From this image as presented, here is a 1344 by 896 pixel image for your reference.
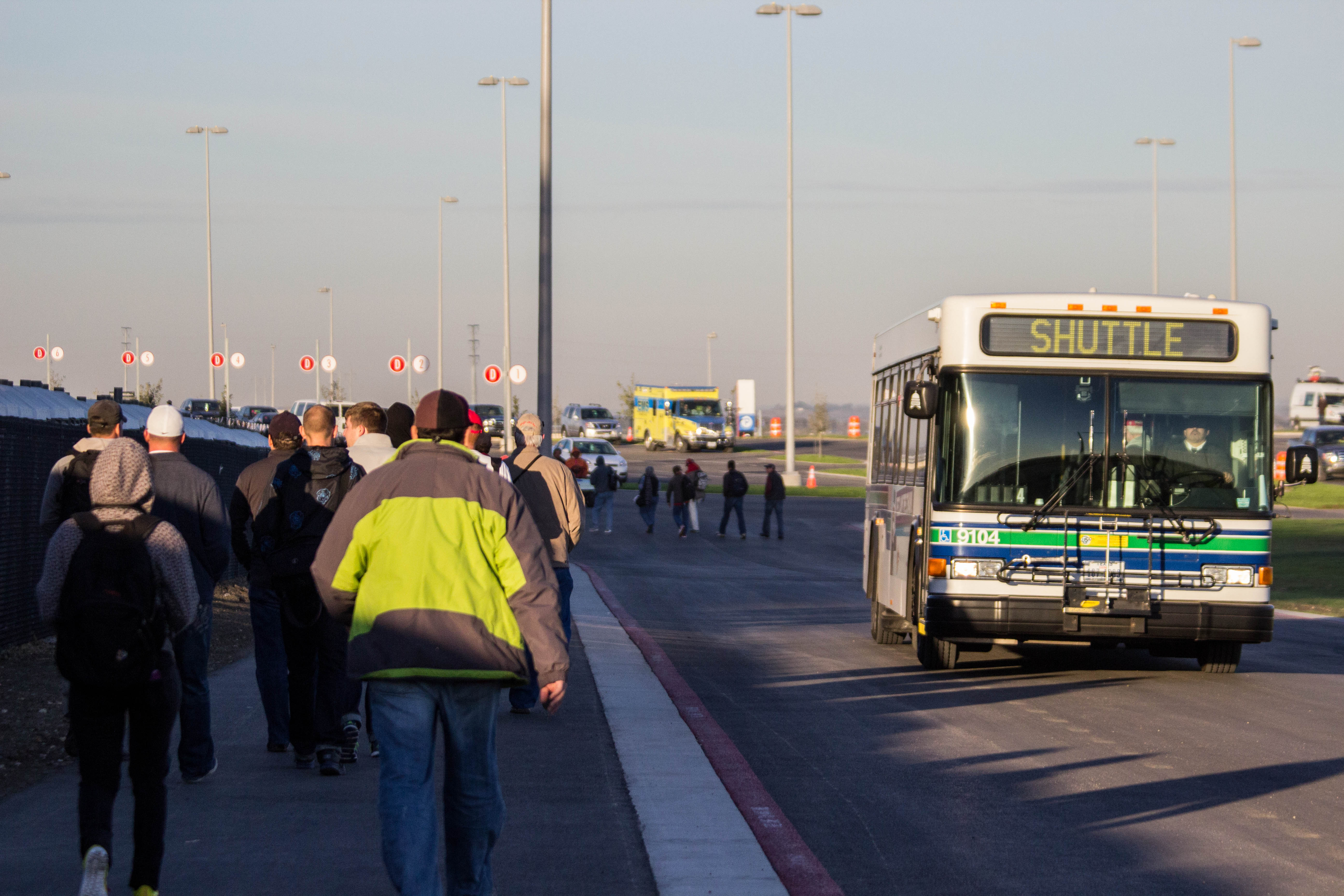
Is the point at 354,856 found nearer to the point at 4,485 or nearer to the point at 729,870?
the point at 729,870

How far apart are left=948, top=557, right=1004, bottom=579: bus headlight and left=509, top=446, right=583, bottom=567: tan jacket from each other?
333 centimetres

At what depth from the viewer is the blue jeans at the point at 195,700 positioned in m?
7.04

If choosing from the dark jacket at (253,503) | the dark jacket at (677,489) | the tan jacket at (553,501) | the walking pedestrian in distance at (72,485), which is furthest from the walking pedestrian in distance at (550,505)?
the dark jacket at (677,489)

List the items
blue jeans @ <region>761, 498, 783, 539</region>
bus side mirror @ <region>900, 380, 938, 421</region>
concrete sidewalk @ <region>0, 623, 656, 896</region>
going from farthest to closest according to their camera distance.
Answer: blue jeans @ <region>761, 498, 783, 539</region> → bus side mirror @ <region>900, 380, 938, 421</region> → concrete sidewalk @ <region>0, 623, 656, 896</region>

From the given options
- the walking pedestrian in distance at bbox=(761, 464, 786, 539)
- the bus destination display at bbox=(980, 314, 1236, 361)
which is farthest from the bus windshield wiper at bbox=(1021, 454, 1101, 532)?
the walking pedestrian in distance at bbox=(761, 464, 786, 539)

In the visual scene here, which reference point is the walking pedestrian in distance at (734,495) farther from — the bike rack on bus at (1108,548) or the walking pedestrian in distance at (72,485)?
the walking pedestrian in distance at (72,485)

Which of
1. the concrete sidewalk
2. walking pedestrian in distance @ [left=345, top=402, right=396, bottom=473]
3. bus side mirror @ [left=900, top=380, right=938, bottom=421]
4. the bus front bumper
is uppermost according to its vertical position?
bus side mirror @ [left=900, top=380, right=938, bottom=421]

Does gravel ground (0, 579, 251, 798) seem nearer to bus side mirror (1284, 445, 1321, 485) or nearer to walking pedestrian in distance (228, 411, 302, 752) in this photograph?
walking pedestrian in distance (228, 411, 302, 752)

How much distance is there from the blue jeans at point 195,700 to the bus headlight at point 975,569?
6.16 meters

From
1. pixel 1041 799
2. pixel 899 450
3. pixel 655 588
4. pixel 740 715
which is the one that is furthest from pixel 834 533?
pixel 1041 799

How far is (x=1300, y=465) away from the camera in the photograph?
11.7 m

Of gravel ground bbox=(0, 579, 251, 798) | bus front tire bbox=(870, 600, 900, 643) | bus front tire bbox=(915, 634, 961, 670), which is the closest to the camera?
gravel ground bbox=(0, 579, 251, 798)

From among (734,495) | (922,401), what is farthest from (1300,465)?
(734,495)

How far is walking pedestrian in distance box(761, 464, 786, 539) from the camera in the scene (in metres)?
33.4
